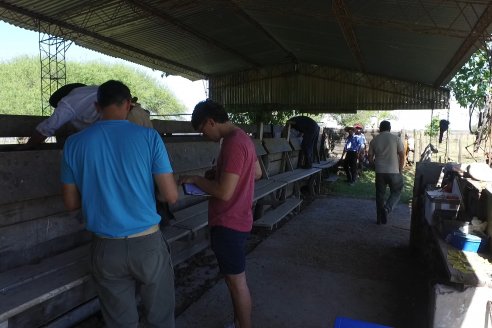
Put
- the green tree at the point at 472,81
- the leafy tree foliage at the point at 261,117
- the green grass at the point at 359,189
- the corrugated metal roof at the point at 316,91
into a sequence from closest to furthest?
1. the green grass at the point at 359,189
2. the green tree at the point at 472,81
3. the corrugated metal roof at the point at 316,91
4. the leafy tree foliage at the point at 261,117

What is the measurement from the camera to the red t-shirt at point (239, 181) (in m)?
2.57

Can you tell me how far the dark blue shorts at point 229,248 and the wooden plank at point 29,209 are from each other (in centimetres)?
122

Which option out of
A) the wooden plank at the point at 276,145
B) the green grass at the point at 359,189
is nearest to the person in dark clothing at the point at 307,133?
the wooden plank at the point at 276,145

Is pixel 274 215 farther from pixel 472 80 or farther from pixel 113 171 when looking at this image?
pixel 472 80

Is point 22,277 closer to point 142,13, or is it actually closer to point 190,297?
point 190,297

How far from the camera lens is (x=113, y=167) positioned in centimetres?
207

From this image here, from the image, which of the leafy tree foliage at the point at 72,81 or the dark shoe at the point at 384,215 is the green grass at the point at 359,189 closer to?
the dark shoe at the point at 384,215

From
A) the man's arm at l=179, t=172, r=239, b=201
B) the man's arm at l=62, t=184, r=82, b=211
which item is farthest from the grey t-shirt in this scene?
the man's arm at l=62, t=184, r=82, b=211

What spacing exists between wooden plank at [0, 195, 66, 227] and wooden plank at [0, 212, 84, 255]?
0.03 meters

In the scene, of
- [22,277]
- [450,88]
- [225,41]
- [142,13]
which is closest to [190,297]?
[22,277]

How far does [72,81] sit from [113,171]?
36.7 meters

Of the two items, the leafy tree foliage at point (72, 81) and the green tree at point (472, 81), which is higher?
the leafy tree foliage at point (72, 81)

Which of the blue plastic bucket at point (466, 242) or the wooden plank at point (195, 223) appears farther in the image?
the wooden plank at point (195, 223)

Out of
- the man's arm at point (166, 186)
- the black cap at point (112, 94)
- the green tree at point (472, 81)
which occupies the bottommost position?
the man's arm at point (166, 186)
